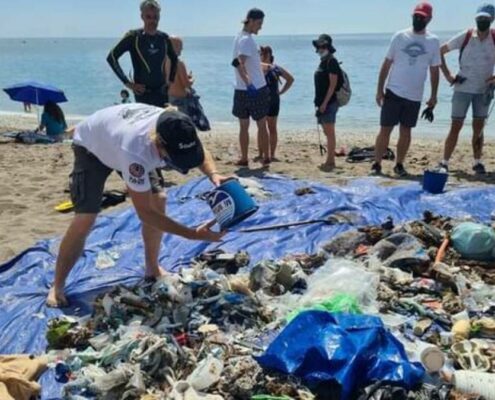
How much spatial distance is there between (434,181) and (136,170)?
153 inches

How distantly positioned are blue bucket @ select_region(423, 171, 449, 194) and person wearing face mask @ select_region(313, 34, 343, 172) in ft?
6.48

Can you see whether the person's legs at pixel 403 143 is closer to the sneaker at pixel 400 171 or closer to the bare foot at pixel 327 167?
the sneaker at pixel 400 171

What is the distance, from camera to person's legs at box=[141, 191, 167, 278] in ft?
14.8

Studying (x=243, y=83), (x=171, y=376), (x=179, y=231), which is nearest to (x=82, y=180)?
(x=179, y=231)

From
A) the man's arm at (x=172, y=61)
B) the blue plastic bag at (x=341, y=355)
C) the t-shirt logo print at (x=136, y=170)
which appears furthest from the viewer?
the man's arm at (x=172, y=61)

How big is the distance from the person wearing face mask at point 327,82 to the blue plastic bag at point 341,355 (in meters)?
5.16

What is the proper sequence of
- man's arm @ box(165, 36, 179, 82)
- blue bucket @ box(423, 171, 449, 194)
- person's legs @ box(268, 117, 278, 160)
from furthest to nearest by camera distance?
person's legs @ box(268, 117, 278, 160)
man's arm @ box(165, 36, 179, 82)
blue bucket @ box(423, 171, 449, 194)

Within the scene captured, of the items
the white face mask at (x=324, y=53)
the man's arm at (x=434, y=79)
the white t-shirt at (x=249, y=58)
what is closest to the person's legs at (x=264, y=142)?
the white t-shirt at (x=249, y=58)

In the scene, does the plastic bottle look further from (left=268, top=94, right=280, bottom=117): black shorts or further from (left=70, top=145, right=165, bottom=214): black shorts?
(left=268, top=94, right=280, bottom=117): black shorts

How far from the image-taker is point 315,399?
316 centimetres

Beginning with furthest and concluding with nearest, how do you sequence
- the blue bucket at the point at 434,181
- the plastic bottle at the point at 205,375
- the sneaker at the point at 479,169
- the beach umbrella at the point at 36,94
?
1. the beach umbrella at the point at 36,94
2. the sneaker at the point at 479,169
3. the blue bucket at the point at 434,181
4. the plastic bottle at the point at 205,375

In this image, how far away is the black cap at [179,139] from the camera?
3572 millimetres

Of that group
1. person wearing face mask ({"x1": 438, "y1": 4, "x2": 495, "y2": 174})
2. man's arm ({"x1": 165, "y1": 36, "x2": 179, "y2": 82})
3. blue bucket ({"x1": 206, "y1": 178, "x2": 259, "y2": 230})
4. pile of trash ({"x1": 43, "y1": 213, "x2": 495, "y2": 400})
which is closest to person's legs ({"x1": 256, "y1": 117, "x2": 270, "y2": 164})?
man's arm ({"x1": 165, "y1": 36, "x2": 179, "y2": 82})

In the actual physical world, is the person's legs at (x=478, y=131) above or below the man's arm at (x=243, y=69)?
below
